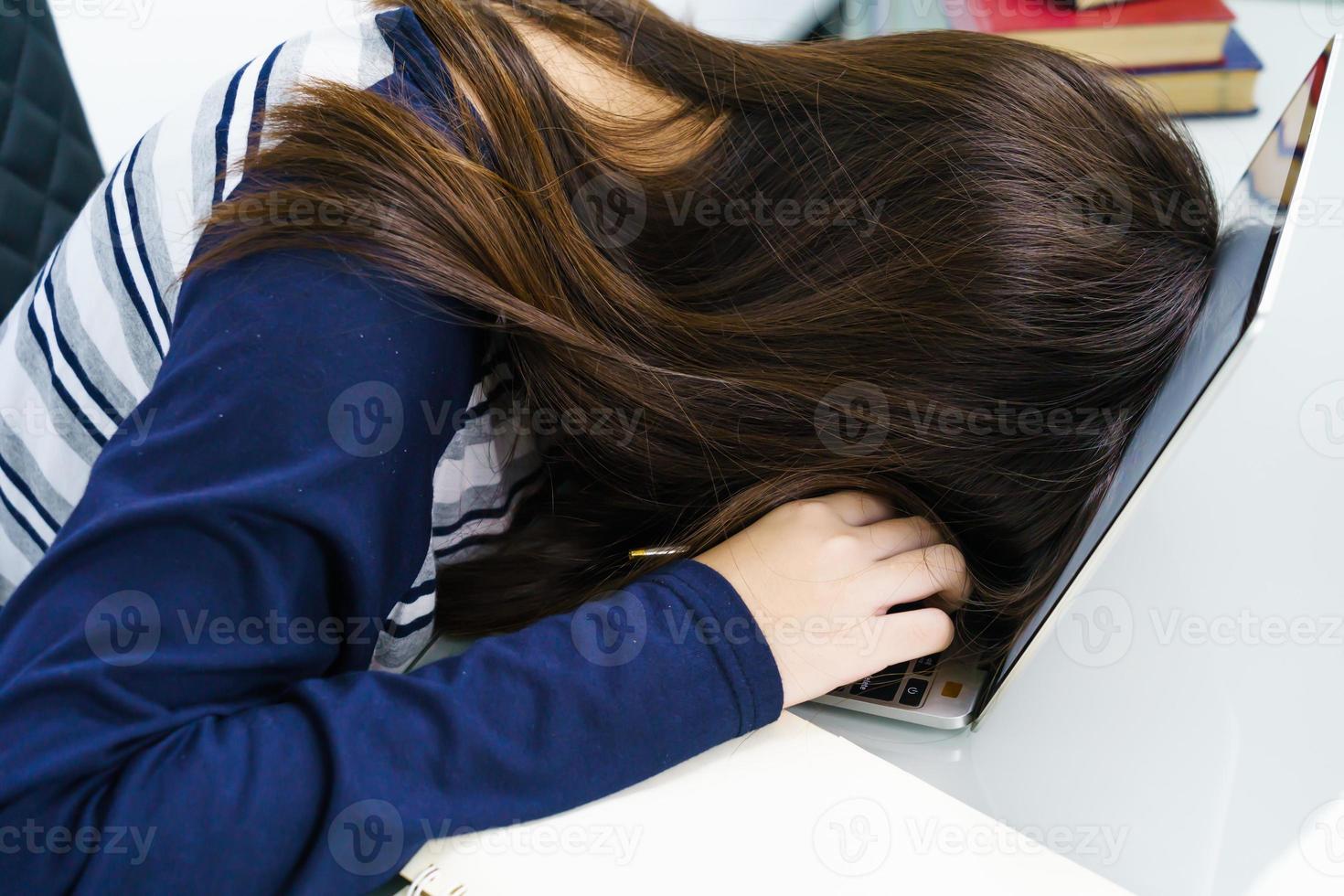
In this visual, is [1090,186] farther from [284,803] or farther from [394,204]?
[284,803]

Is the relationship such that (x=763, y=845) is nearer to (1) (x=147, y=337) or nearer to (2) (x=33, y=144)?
(1) (x=147, y=337)

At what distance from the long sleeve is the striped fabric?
3.2 inches

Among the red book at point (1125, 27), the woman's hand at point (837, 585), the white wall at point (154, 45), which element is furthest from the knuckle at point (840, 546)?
the red book at point (1125, 27)

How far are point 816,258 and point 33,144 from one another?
771mm

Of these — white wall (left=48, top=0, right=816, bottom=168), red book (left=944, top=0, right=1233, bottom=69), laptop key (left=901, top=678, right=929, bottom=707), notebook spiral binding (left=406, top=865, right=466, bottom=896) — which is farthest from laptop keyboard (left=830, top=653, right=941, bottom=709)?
red book (left=944, top=0, right=1233, bottom=69)

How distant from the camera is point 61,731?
0.47 metres

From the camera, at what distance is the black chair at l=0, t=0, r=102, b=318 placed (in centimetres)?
90

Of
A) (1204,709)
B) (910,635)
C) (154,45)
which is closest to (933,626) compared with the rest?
(910,635)

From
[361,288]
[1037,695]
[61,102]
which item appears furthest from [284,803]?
[61,102]

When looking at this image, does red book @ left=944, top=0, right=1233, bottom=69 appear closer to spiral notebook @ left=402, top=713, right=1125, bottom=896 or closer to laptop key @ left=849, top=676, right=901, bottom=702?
laptop key @ left=849, top=676, right=901, bottom=702

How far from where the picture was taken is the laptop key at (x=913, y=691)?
618mm

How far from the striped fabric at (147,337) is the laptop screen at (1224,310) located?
1.14 ft

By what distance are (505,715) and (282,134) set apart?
Result: 0.33 m

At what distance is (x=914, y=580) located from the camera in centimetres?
62
